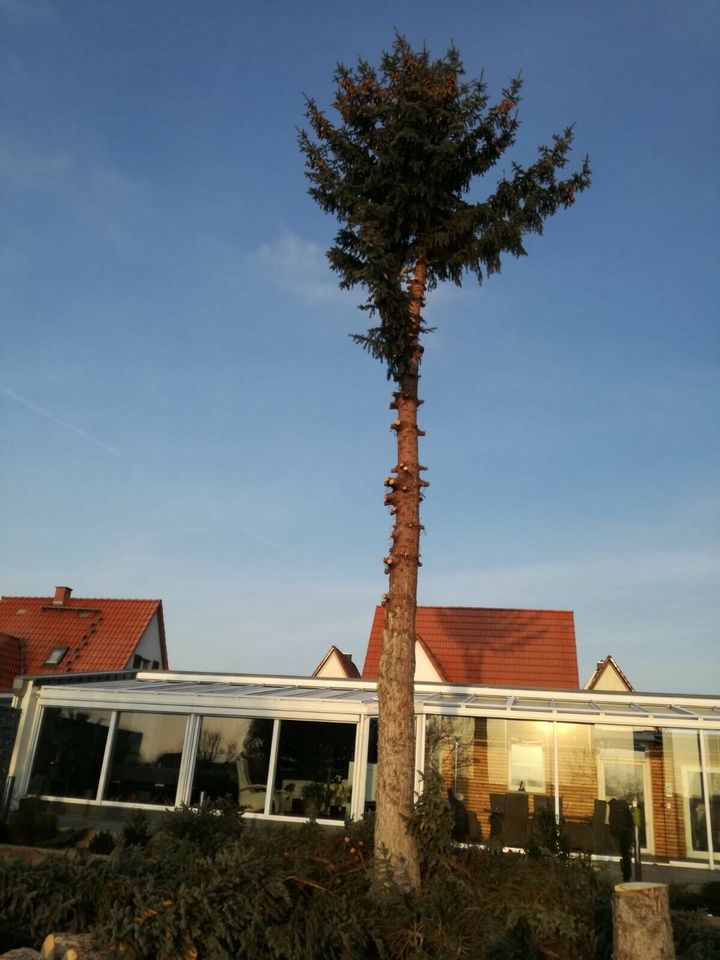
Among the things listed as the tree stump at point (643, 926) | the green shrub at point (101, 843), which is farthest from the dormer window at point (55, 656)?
the tree stump at point (643, 926)

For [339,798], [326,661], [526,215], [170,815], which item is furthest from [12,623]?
[526,215]

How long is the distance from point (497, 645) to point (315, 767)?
9632 mm

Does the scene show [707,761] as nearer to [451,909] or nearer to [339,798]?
[339,798]

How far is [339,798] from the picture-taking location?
13.9m

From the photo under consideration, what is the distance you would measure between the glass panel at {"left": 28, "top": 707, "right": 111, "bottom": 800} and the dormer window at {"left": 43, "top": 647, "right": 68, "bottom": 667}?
8.74 meters

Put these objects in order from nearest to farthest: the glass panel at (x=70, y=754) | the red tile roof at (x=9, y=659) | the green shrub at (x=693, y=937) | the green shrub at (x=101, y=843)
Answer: the green shrub at (x=693, y=937) < the green shrub at (x=101, y=843) < the glass panel at (x=70, y=754) < the red tile roof at (x=9, y=659)

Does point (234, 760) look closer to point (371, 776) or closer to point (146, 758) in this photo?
point (146, 758)

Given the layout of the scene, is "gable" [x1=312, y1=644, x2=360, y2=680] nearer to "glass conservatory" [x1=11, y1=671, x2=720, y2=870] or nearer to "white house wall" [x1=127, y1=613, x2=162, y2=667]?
"white house wall" [x1=127, y1=613, x2=162, y2=667]

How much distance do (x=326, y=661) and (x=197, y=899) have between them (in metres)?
22.7

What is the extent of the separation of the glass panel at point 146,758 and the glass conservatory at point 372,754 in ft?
0.08

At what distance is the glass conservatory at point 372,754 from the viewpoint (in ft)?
41.4

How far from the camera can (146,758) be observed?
14.8m

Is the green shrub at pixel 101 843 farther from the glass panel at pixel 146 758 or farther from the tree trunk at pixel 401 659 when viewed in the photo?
the glass panel at pixel 146 758

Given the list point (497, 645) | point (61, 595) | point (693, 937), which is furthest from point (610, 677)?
point (693, 937)
